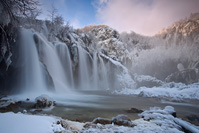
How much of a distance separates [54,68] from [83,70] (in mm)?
5566

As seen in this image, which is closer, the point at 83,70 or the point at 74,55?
the point at 74,55

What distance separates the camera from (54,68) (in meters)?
12.5

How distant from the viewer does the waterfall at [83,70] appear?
55.9ft

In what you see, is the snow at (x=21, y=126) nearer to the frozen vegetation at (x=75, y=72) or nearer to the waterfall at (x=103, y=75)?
the frozen vegetation at (x=75, y=72)

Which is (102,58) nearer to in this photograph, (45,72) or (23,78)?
(45,72)

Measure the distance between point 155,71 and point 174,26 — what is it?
703 inches

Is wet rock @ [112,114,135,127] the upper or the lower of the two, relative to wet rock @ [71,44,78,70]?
lower

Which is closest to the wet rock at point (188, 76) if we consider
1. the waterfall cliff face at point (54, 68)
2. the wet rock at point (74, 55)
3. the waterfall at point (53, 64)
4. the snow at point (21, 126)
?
the waterfall cliff face at point (54, 68)

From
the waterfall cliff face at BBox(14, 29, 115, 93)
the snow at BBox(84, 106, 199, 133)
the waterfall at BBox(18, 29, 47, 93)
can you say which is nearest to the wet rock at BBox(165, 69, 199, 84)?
the waterfall cliff face at BBox(14, 29, 115, 93)

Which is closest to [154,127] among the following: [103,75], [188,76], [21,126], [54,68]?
[21,126]

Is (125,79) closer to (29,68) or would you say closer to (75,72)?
(75,72)

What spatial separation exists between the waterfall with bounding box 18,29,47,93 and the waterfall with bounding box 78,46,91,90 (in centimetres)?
777

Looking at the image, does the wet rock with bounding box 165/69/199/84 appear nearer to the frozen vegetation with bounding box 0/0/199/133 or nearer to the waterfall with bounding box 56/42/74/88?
the frozen vegetation with bounding box 0/0/199/133

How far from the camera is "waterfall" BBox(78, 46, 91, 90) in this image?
17.0 m
